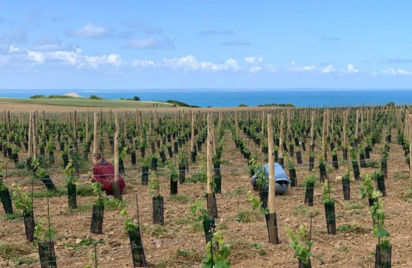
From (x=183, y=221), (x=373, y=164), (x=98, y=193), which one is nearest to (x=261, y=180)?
(x=183, y=221)

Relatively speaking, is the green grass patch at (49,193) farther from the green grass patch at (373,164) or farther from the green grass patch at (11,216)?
the green grass patch at (373,164)

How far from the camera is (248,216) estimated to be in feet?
31.7

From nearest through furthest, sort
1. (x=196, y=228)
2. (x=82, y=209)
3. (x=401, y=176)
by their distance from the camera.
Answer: (x=196, y=228) → (x=82, y=209) → (x=401, y=176)

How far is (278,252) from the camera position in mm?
7680

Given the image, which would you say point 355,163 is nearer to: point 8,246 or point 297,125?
point 8,246

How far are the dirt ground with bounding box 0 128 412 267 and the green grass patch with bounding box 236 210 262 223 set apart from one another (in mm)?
39

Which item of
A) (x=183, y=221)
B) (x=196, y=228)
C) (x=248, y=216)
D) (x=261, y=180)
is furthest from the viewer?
(x=261, y=180)

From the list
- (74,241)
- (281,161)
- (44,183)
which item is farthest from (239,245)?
(281,161)

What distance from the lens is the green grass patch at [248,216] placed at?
9539mm

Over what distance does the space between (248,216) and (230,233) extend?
3.79 ft

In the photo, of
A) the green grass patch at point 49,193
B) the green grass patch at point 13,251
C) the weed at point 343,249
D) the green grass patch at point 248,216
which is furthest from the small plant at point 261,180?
the green grass patch at point 13,251

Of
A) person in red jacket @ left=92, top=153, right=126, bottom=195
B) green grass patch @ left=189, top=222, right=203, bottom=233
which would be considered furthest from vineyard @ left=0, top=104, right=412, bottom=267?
person in red jacket @ left=92, top=153, right=126, bottom=195

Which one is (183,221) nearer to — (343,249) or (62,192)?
(343,249)

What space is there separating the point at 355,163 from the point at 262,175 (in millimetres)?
4058
